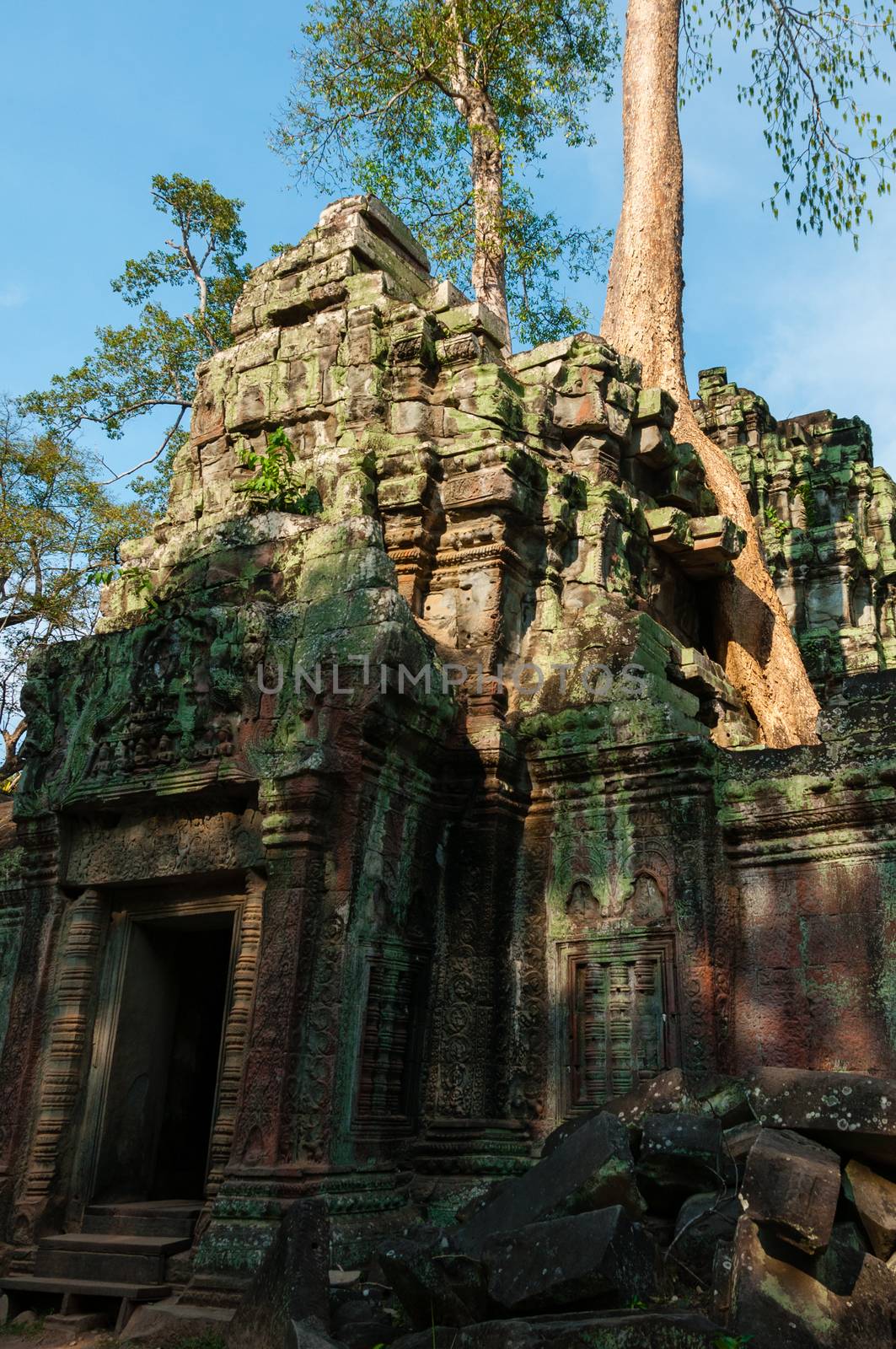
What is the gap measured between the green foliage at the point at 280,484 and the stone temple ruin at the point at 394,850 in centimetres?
4

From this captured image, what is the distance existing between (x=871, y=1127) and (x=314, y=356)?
7.13m

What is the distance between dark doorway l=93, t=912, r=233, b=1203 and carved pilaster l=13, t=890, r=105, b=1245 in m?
0.21

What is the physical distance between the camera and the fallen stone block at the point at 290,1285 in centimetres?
483

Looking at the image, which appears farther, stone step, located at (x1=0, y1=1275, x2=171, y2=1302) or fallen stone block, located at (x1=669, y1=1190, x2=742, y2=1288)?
stone step, located at (x1=0, y1=1275, x2=171, y2=1302)

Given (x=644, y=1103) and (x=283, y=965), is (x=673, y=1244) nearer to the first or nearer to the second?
(x=644, y=1103)

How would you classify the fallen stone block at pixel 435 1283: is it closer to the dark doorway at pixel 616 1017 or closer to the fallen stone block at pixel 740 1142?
the fallen stone block at pixel 740 1142

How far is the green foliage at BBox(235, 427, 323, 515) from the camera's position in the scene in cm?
891

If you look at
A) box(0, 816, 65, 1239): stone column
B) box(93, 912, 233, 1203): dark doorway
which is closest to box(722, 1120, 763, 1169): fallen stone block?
box(93, 912, 233, 1203): dark doorway

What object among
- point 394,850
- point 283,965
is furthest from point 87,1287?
point 394,850

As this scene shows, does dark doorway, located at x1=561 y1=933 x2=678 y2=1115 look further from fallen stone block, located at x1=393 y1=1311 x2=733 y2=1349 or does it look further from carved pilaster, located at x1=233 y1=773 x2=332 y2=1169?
fallen stone block, located at x1=393 y1=1311 x2=733 y2=1349

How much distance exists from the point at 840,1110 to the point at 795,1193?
61cm

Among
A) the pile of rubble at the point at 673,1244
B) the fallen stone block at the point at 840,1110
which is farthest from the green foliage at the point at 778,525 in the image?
the fallen stone block at the point at 840,1110

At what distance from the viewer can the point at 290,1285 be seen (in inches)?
192

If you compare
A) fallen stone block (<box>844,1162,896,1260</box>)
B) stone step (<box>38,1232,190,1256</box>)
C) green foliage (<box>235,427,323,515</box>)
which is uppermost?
green foliage (<box>235,427,323,515</box>)
